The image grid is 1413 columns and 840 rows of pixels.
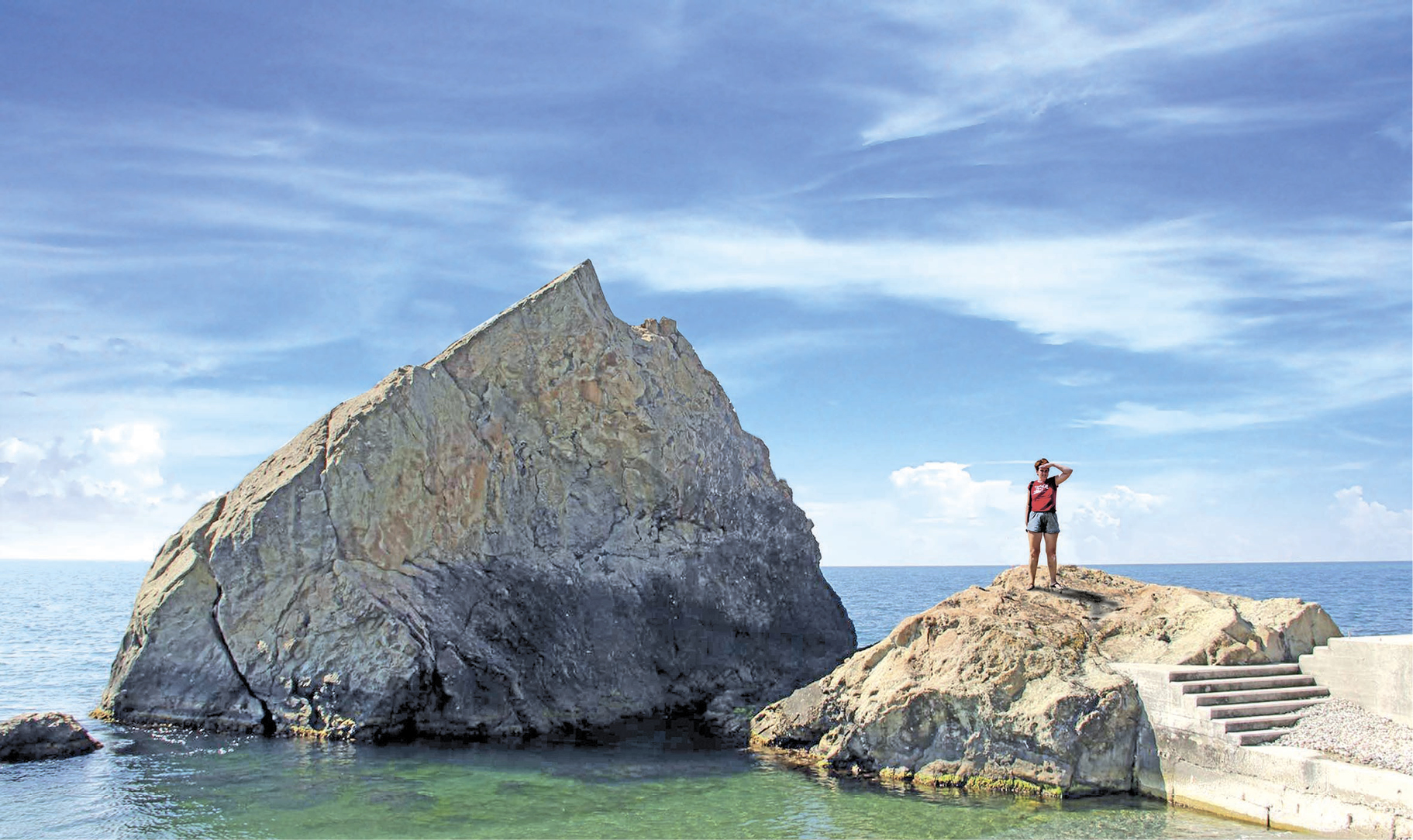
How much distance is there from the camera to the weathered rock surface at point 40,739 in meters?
18.4

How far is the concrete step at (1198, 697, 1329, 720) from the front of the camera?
14.6 meters

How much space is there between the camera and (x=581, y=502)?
24.1 meters

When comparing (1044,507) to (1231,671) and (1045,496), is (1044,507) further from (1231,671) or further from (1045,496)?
(1231,671)

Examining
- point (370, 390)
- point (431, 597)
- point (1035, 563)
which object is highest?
point (370, 390)

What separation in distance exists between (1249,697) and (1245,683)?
0.92ft

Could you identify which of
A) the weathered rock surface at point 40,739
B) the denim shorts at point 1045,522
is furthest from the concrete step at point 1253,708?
the weathered rock surface at point 40,739

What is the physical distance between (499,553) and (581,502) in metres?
2.43

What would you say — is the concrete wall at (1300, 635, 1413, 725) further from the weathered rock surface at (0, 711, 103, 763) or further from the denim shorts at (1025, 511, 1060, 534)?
the weathered rock surface at (0, 711, 103, 763)

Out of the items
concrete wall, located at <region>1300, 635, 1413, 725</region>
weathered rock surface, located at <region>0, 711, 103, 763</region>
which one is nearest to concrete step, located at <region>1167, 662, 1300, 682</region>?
concrete wall, located at <region>1300, 635, 1413, 725</region>

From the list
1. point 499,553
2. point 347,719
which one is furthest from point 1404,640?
point 347,719

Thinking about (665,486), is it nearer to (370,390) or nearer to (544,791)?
(370,390)

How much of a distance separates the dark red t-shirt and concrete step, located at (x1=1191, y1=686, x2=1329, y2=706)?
4.54 metres

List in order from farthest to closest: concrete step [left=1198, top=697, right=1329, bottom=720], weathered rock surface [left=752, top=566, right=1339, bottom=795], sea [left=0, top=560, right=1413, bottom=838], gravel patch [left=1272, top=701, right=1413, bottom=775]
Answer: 1. weathered rock surface [left=752, top=566, right=1339, bottom=795]
2. concrete step [left=1198, top=697, right=1329, bottom=720]
3. sea [left=0, top=560, right=1413, bottom=838]
4. gravel patch [left=1272, top=701, right=1413, bottom=775]

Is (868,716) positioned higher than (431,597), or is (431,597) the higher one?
(431,597)
